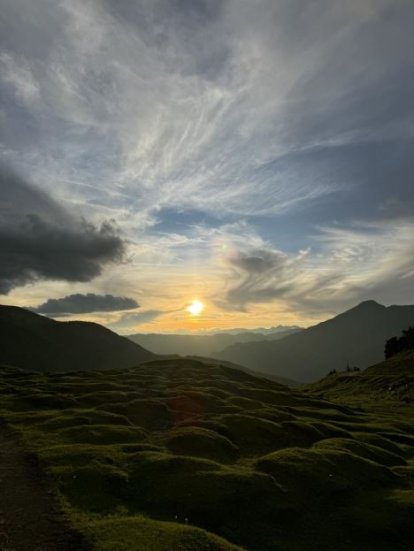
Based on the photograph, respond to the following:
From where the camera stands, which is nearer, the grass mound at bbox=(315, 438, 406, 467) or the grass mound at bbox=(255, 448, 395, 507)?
the grass mound at bbox=(255, 448, 395, 507)

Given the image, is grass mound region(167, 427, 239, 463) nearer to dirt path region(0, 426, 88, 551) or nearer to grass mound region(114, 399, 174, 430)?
grass mound region(114, 399, 174, 430)

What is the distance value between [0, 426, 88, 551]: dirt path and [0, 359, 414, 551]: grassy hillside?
1.07 metres

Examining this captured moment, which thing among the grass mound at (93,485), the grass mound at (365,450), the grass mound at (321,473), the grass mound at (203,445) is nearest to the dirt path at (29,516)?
the grass mound at (93,485)

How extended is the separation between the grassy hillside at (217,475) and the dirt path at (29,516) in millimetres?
1068

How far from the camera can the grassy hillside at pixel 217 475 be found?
3141cm

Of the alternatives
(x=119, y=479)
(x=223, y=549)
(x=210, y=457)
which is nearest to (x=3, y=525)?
(x=119, y=479)

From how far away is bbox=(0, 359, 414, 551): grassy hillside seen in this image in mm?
31406

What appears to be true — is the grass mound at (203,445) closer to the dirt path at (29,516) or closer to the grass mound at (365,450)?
the grass mound at (365,450)

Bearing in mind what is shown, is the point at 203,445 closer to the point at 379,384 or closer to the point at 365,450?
the point at 365,450

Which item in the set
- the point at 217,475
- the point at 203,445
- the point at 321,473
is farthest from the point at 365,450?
the point at 217,475

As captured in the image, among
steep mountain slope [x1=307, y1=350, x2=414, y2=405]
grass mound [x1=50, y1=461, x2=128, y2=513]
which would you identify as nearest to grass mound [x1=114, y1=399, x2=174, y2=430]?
grass mound [x1=50, y1=461, x2=128, y2=513]

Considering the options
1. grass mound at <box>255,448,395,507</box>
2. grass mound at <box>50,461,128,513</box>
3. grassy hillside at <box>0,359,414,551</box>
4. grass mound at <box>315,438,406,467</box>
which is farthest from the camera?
grass mound at <box>315,438,406,467</box>

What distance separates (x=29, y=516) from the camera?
99.9ft

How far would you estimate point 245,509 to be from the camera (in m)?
35.3
